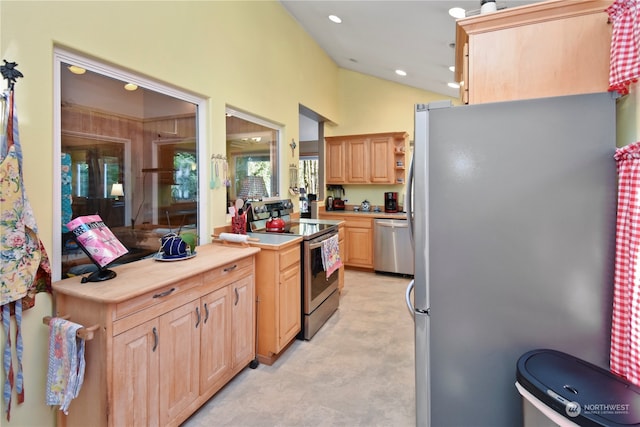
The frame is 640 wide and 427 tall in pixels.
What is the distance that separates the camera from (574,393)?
3.37 ft

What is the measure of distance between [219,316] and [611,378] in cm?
192

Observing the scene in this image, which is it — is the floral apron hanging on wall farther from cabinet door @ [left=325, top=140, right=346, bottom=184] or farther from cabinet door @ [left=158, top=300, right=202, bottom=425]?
cabinet door @ [left=325, top=140, right=346, bottom=184]

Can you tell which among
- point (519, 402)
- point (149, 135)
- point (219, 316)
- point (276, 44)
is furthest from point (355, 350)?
point (276, 44)

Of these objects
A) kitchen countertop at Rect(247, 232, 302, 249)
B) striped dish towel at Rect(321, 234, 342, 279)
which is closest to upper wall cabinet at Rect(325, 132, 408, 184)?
striped dish towel at Rect(321, 234, 342, 279)

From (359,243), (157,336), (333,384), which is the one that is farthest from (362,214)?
(157,336)

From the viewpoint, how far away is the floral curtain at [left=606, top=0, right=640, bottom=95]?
1.13m

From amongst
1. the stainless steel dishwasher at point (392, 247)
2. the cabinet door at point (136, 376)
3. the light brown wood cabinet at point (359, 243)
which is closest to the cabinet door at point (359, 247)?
the light brown wood cabinet at point (359, 243)

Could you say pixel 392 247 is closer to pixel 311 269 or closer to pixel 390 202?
pixel 390 202

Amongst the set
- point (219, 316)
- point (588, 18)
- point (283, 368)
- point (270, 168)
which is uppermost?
point (588, 18)

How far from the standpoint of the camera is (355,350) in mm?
2754

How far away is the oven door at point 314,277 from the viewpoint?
2867 mm

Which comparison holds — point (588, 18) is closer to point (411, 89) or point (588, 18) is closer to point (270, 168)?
point (270, 168)

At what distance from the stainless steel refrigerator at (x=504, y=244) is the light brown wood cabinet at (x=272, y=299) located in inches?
49.3

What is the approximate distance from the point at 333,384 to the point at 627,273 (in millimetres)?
1812
